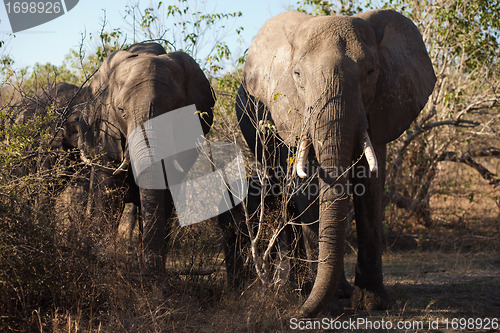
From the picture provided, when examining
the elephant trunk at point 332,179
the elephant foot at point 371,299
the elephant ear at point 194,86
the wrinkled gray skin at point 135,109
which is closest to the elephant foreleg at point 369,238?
the elephant foot at point 371,299

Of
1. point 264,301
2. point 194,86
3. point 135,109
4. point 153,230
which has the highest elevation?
point 194,86

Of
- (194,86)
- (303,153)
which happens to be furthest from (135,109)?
(303,153)

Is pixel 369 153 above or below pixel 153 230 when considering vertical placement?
above

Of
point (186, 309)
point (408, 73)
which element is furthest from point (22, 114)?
point (408, 73)

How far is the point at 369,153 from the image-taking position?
491 centimetres

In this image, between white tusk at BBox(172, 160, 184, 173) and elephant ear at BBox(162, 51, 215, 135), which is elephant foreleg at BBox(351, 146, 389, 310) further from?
elephant ear at BBox(162, 51, 215, 135)

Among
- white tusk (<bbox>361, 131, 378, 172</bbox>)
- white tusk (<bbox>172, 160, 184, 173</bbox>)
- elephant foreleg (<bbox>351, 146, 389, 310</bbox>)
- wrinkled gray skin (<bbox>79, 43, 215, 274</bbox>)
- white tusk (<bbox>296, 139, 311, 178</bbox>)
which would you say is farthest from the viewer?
white tusk (<bbox>172, 160, 184, 173</bbox>)

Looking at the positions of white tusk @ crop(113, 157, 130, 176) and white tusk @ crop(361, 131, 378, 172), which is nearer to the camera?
white tusk @ crop(361, 131, 378, 172)

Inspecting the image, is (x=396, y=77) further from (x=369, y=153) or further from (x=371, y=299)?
(x=371, y=299)

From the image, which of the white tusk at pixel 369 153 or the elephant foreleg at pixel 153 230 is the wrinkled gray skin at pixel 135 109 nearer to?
the elephant foreleg at pixel 153 230

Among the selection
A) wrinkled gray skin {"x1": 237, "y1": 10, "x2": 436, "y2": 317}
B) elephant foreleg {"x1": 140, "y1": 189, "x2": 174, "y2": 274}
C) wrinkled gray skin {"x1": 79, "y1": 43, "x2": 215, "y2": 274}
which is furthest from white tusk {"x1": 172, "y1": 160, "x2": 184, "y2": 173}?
wrinkled gray skin {"x1": 237, "y1": 10, "x2": 436, "y2": 317}

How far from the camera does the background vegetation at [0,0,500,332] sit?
480cm

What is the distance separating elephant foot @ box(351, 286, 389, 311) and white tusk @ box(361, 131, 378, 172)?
1633 millimetres

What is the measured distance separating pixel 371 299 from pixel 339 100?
2.07 metres
